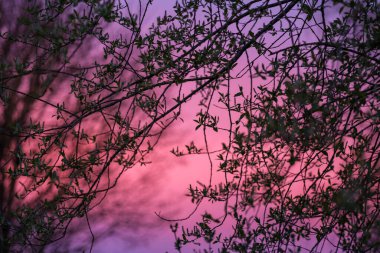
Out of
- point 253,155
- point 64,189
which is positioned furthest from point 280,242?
point 64,189

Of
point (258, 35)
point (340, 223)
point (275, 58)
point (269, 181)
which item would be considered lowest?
point (340, 223)

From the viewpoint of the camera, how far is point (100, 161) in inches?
133

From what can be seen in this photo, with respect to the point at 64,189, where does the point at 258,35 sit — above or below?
above

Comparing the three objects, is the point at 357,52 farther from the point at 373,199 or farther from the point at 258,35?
the point at 373,199

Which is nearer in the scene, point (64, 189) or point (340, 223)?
point (340, 223)

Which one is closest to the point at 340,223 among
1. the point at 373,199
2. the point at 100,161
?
the point at 373,199

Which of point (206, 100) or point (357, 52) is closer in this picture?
point (357, 52)

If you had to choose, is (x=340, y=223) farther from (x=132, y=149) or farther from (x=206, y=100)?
(x=132, y=149)

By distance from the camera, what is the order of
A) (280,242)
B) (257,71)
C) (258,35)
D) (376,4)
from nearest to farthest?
(257,71) < (280,242) < (376,4) < (258,35)

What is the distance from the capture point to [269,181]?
3.25m

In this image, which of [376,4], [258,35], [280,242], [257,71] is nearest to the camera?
[257,71]

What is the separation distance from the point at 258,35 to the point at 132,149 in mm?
1064

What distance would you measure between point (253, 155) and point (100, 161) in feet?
3.10

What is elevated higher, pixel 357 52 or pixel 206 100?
pixel 206 100
